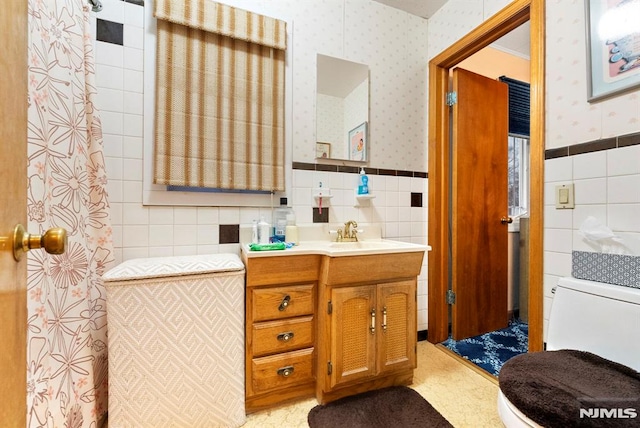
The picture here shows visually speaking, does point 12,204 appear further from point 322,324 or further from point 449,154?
point 449,154

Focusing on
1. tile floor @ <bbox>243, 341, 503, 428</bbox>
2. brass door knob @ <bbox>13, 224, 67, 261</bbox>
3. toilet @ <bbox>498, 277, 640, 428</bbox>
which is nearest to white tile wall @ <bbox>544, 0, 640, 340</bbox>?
toilet @ <bbox>498, 277, 640, 428</bbox>

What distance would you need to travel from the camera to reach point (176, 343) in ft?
3.84

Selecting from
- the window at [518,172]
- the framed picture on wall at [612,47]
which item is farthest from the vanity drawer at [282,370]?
the window at [518,172]

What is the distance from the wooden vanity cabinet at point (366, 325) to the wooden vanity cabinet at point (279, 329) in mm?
68

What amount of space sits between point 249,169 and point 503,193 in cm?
199

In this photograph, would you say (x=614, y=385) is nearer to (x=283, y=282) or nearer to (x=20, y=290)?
(x=283, y=282)

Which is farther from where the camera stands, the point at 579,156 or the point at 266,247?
the point at 266,247

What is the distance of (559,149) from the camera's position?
129 cm

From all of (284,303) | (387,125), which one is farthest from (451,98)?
(284,303)

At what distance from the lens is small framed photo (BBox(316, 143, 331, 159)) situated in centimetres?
179

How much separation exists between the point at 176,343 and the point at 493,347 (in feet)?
6.82

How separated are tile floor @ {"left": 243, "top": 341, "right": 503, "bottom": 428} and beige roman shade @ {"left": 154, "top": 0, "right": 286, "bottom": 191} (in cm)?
118

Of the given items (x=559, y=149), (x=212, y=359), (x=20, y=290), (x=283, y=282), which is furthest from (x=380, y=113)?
(x=20, y=290)

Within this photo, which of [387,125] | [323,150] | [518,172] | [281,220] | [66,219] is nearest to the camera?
[66,219]
